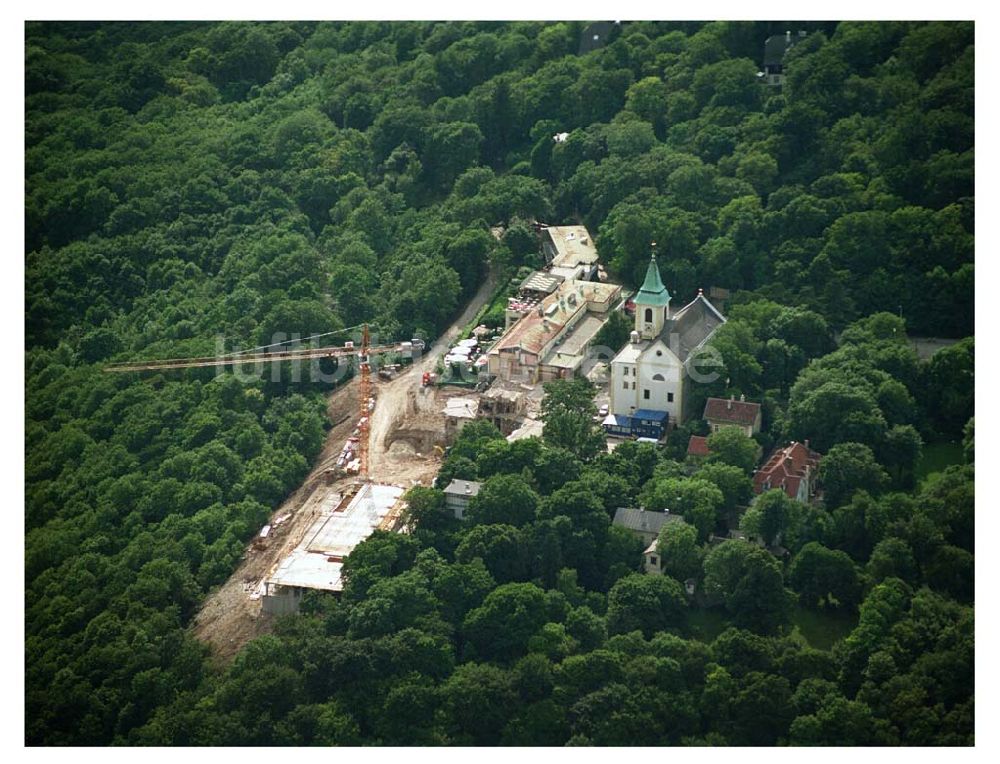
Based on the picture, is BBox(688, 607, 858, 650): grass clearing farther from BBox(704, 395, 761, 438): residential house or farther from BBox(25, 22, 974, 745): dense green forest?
BBox(704, 395, 761, 438): residential house

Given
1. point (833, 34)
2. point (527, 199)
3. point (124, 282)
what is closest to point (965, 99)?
point (833, 34)

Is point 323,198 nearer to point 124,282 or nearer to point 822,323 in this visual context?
point 124,282

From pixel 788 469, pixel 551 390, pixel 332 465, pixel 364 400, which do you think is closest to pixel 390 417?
pixel 364 400

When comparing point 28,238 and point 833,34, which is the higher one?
point 833,34

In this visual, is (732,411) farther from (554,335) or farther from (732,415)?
(554,335)

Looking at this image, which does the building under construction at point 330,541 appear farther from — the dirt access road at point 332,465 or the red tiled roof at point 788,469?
the red tiled roof at point 788,469

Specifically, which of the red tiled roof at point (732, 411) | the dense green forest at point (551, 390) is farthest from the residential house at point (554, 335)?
the red tiled roof at point (732, 411)
